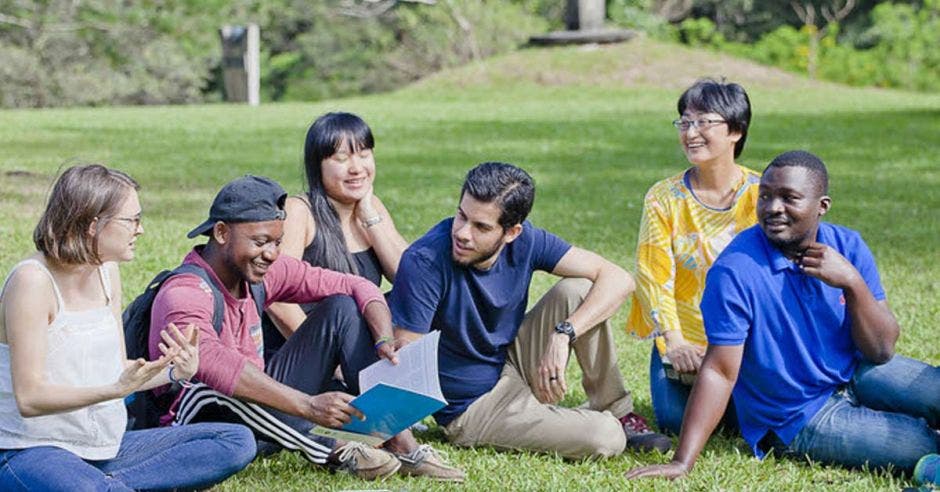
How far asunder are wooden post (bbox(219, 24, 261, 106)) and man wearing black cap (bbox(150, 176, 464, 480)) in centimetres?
2335

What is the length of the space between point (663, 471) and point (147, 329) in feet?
5.53

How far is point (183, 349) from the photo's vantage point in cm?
408

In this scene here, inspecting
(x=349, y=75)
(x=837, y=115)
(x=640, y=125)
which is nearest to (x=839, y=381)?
(x=640, y=125)

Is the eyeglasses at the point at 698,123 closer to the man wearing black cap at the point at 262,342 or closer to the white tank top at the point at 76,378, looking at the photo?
the man wearing black cap at the point at 262,342

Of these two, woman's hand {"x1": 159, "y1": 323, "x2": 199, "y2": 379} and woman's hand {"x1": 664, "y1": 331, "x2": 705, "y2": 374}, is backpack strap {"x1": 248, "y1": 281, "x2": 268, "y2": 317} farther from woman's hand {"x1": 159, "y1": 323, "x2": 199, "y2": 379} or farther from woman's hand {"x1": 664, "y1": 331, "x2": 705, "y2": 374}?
woman's hand {"x1": 664, "y1": 331, "x2": 705, "y2": 374}

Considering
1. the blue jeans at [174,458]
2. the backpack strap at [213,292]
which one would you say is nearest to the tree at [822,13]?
the backpack strap at [213,292]

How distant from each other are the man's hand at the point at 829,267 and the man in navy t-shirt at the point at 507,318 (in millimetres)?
751

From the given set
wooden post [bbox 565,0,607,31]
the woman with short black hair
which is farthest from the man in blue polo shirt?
wooden post [bbox 565,0,607,31]

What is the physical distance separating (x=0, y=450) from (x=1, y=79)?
30256mm

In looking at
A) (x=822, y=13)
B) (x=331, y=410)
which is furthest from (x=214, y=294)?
(x=822, y=13)

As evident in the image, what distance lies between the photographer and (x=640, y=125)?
18531 mm

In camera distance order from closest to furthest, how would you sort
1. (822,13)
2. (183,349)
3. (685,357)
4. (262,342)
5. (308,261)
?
(183,349) → (262,342) → (685,357) → (308,261) → (822,13)

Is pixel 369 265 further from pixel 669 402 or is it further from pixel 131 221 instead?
pixel 131 221

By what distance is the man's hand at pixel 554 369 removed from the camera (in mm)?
5102
